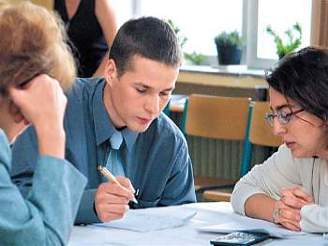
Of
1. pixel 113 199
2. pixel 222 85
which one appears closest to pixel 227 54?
pixel 222 85

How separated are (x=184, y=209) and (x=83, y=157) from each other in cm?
32

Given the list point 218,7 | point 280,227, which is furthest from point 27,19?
point 218,7

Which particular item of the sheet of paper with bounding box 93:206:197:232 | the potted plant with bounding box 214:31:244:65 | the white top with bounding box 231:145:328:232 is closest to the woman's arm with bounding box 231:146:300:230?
the white top with bounding box 231:145:328:232

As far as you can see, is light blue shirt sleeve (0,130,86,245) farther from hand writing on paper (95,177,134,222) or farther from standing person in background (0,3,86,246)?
hand writing on paper (95,177,134,222)

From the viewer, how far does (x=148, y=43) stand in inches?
87.0

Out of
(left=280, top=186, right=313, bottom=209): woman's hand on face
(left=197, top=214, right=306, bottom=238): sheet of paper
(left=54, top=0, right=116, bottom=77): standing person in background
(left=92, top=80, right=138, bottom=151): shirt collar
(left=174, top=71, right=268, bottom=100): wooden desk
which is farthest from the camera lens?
(left=174, top=71, right=268, bottom=100): wooden desk

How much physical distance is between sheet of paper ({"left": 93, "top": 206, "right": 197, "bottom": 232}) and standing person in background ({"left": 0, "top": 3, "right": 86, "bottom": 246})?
23.5 inches

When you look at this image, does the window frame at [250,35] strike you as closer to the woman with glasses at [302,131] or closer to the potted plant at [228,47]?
the potted plant at [228,47]

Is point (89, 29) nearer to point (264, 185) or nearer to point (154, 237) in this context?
point (264, 185)

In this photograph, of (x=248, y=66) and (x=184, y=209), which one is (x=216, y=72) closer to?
(x=248, y=66)

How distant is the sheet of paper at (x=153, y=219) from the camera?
2027mm

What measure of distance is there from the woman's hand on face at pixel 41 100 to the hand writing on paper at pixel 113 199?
1.88ft

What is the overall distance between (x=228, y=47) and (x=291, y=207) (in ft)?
9.84

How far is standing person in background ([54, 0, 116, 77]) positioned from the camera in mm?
3695
